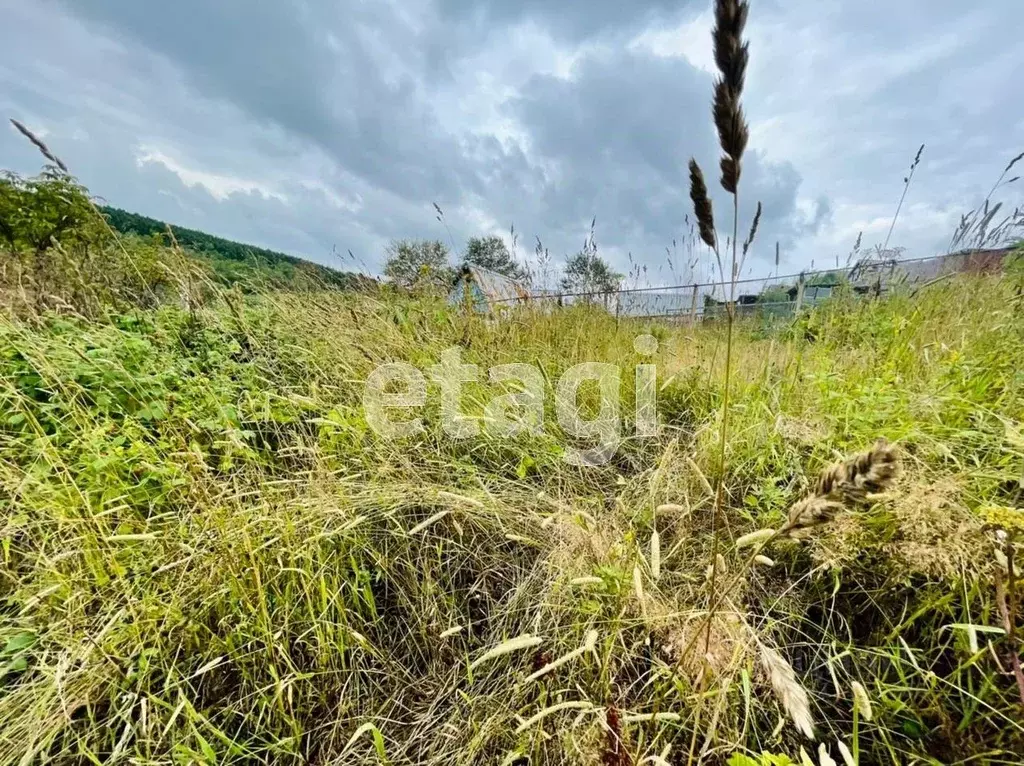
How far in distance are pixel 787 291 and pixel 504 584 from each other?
329 cm

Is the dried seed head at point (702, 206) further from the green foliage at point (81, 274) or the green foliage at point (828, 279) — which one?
A: the green foliage at point (81, 274)

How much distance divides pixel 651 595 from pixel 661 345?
6.86 ft

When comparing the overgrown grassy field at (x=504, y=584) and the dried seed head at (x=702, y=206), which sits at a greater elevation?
the dried seed head at (x=702, y=206)

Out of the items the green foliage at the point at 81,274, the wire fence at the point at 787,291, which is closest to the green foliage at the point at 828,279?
the wire fence at the point at 787,291

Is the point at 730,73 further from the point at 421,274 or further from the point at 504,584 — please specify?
the point at 421,274

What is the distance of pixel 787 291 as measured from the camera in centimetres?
326

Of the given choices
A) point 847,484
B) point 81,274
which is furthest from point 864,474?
point 81,274

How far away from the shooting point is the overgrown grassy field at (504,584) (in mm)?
831

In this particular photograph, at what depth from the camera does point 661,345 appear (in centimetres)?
284

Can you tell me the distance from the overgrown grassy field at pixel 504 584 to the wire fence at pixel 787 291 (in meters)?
0.92

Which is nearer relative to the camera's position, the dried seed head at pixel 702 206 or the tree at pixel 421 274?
the dried seed head at pixel 702 206

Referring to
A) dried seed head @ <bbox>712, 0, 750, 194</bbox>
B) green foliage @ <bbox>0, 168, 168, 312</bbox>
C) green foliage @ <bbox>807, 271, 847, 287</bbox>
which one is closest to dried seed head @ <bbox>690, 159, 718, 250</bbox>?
dried seed head @ <bbox>712, 0, 750, 194</bbox>

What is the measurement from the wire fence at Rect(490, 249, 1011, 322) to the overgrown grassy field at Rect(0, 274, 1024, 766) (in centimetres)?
92

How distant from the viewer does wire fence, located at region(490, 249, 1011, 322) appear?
248 cm
